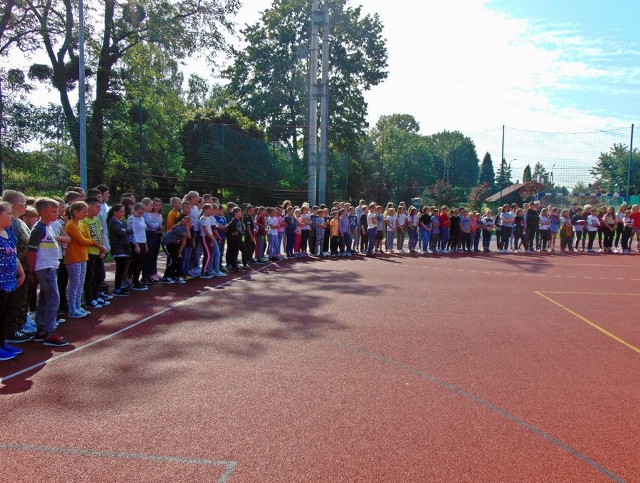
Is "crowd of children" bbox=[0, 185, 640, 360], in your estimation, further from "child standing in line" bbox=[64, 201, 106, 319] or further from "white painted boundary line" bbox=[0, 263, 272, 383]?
"white painted boundary line" bbox=[0, 263, 272, 383]

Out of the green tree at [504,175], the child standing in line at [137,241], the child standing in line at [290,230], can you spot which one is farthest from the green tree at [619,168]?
the child standing in line at [137,241]

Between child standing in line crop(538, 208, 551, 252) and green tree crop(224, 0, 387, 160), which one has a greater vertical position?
green tree crop(224, 0, 387, 160)

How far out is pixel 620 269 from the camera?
15.7 meters

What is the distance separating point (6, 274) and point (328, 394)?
4.02 m

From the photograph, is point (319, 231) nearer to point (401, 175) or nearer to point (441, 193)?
point (441, 193)

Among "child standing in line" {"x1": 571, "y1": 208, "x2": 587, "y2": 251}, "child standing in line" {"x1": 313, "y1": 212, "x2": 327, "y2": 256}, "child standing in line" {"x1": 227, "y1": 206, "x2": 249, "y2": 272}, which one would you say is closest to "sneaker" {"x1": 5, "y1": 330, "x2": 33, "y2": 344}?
"child standing in line" {"x1": 227, "y1": 206, "x2": 249, "y2": 272}

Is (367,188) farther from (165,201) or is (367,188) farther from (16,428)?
(16,428)

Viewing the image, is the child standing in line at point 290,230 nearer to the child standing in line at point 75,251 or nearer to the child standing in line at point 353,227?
the child standing in line at point 353,227

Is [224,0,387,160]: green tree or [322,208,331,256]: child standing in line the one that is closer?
[322,208,331,256]: child standing in line

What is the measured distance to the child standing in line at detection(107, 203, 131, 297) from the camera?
9469 mm

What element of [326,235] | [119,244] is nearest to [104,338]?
[119,244]

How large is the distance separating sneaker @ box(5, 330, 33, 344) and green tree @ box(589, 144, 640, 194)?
30974 mm

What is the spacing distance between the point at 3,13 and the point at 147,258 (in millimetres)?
16009

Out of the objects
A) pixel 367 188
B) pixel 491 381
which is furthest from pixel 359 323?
pixel 367 188
